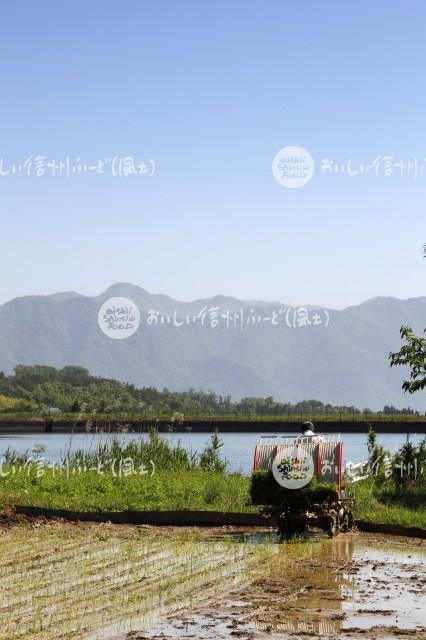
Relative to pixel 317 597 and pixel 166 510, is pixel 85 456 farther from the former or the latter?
pixel 317 597

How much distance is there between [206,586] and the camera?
1405 centimetres

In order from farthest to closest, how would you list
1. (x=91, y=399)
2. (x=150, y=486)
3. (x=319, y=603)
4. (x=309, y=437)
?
(x=91, y=399)
(x=150, y=486)
(x=309, y=437)
(x=319, y=603)

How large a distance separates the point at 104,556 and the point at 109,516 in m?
5.33

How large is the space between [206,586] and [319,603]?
1810 millimetres

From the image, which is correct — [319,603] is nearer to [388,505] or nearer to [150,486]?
[388,505]

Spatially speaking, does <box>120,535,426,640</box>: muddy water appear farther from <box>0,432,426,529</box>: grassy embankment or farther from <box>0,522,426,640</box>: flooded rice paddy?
<box>0,432,426,529</box>: grassy embankment

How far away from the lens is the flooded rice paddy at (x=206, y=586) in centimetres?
1138

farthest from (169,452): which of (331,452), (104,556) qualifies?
(104,556)

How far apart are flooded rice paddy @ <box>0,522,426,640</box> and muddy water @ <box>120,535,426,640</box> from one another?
0.01 metres

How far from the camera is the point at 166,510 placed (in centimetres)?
2188

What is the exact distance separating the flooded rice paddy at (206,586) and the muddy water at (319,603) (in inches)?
0.6

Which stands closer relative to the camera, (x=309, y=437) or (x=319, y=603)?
(x=319, y=603)

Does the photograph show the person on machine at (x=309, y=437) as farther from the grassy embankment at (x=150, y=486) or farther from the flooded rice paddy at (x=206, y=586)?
the flooded rice paddy at (x=206, y=586)

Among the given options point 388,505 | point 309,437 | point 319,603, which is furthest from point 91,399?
point 319,603
